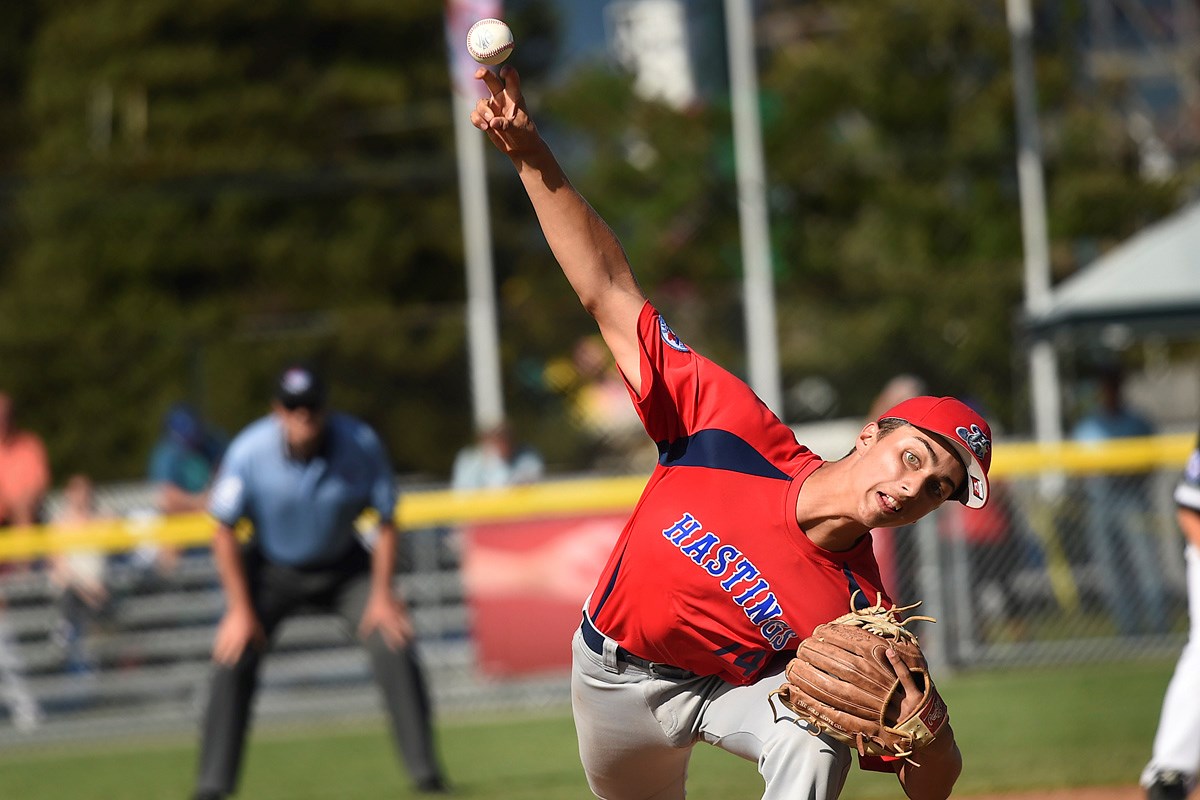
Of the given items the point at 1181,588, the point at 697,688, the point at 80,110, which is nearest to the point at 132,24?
the point at 80,110

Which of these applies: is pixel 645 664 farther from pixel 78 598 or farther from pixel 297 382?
pixel 78 598

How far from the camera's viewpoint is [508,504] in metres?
10.6

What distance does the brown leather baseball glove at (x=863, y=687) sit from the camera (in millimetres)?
3602

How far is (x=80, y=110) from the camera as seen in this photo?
29438 mm

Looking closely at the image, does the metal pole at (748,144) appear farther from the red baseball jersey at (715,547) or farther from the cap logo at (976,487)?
the cap logo at (976,487)

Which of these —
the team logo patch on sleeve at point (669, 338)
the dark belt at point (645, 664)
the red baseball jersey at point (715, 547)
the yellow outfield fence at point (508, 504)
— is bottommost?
the yellow outfield fence at point (508, 504)

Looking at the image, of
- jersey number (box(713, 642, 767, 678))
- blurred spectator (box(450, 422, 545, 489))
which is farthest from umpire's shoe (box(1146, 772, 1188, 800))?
blurred spectator (box(450, 422, 545, 489))

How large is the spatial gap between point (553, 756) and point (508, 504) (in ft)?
8.31

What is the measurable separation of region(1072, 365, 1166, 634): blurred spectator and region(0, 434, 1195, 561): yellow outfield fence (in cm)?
13

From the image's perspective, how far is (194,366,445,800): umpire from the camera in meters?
7.09

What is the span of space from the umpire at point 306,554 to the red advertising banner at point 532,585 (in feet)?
10.2

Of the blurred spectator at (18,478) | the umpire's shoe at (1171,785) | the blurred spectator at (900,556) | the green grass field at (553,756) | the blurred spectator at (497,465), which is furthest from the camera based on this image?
the blurred spectator at (497,465)

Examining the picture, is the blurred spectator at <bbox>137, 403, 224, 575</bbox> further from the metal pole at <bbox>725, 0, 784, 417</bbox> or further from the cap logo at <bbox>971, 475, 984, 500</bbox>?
the cap logo at <bbox>971, 475, 984, 500</bbox>

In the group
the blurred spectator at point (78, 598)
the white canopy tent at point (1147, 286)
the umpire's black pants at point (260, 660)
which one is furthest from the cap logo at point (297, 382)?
the white canopy tent at point (1147, 286)
